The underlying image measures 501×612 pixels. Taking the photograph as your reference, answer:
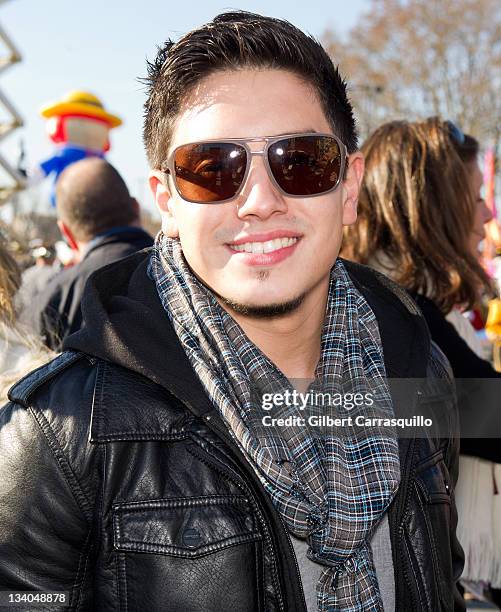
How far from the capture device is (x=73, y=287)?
150 inches

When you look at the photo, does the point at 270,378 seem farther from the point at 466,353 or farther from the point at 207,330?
the point at 466,353

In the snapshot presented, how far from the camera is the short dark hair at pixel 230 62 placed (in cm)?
174

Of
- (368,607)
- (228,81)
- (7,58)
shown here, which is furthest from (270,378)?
(7,58)

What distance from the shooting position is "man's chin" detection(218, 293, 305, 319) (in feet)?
5.48

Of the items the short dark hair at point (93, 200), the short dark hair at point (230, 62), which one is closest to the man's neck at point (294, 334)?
the short dark hair at point (230, 62)

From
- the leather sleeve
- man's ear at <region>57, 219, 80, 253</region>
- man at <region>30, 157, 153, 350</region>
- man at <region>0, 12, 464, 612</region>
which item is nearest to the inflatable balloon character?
man's ear at <region>57, 219, 80, 253</region>

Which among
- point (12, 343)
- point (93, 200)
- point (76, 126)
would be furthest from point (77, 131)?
point (12, 343)

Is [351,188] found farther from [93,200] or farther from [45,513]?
[93,200]

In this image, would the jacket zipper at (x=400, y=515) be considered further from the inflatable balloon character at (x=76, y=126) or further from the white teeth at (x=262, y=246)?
the inflatable balloon character at (x=76, y=126)

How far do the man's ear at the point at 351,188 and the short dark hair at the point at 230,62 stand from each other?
0.22 feet

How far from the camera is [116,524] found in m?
1.43

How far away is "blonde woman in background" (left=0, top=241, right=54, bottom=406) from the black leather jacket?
0.62 meters

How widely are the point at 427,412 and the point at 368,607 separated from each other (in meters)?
0.52

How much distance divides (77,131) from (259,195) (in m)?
4.93
